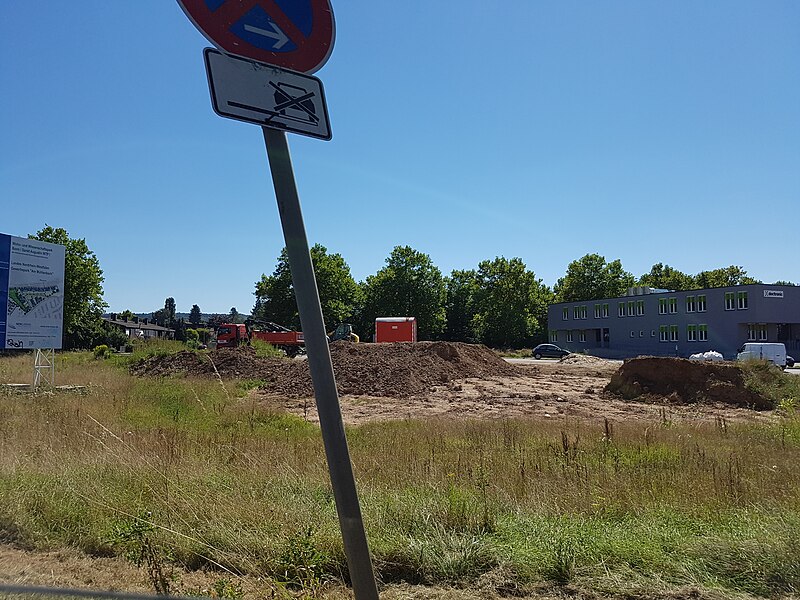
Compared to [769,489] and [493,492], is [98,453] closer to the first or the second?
[493,492]

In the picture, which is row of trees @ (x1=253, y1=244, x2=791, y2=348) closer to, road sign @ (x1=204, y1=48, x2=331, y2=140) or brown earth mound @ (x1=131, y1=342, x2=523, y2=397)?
brown earth mound @ (x1=131, y1=342, x2=523, y2=397)

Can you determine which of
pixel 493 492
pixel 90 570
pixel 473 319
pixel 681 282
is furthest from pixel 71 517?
pixel 681 282

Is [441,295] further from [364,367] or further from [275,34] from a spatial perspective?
[275,34]

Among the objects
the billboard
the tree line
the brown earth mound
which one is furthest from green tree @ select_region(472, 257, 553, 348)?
the billboard

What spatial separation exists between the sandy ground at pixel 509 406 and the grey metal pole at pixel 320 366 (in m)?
12.9

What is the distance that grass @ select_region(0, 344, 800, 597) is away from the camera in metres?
3.59

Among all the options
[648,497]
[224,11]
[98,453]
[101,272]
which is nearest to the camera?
[224,11]

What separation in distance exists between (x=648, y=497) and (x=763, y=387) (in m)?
18.6

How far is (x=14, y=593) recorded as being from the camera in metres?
3.28

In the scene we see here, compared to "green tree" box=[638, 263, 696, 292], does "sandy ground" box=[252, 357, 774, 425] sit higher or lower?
lower

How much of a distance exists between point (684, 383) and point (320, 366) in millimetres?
24053

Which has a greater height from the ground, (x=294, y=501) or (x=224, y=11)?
(x=224, y=11)

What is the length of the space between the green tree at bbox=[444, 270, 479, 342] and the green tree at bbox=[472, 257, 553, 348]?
43.5 inches

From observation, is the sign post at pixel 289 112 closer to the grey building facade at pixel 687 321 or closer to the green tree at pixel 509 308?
the grey building facade at pixel 687 321
